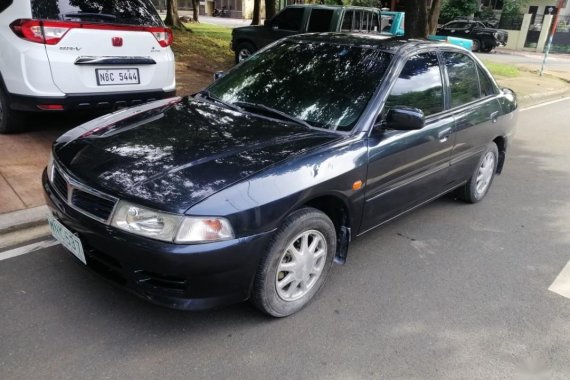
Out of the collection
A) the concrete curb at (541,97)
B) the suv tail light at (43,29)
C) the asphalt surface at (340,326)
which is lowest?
the concrete curb at (541,97)

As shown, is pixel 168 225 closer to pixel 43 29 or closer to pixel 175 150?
pixel 175 150

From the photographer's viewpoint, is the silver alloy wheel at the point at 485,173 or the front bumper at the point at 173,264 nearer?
the front bumper at the point at 173,264

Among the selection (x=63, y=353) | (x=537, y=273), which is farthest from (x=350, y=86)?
(x=63, y=353)

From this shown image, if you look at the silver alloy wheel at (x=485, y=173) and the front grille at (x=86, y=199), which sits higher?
the front grille at (x=86, y=199)

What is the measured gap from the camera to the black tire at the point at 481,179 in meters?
4.88

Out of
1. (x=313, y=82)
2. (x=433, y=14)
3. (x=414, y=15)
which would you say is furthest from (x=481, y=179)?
(x=433, y=14)

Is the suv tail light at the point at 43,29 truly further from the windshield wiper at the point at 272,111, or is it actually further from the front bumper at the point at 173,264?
the front bumper at the point at 173,264

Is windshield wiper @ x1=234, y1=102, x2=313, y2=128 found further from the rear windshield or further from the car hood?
the rear windshield

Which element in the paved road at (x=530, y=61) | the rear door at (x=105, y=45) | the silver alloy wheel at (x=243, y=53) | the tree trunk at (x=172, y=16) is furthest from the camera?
the paved road at (x=530, y=61)

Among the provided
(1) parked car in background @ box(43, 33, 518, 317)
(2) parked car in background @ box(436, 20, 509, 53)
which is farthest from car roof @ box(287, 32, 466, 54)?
(2) parked car in background @ box(436, 20, 509, 53)

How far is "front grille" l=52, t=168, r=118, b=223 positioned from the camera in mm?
2494

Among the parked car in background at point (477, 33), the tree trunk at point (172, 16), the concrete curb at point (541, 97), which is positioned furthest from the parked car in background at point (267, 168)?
the parked car in background at point (477, 33)

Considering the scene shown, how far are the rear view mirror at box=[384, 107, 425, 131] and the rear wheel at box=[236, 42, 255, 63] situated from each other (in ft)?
32.8

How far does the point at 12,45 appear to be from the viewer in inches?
184
